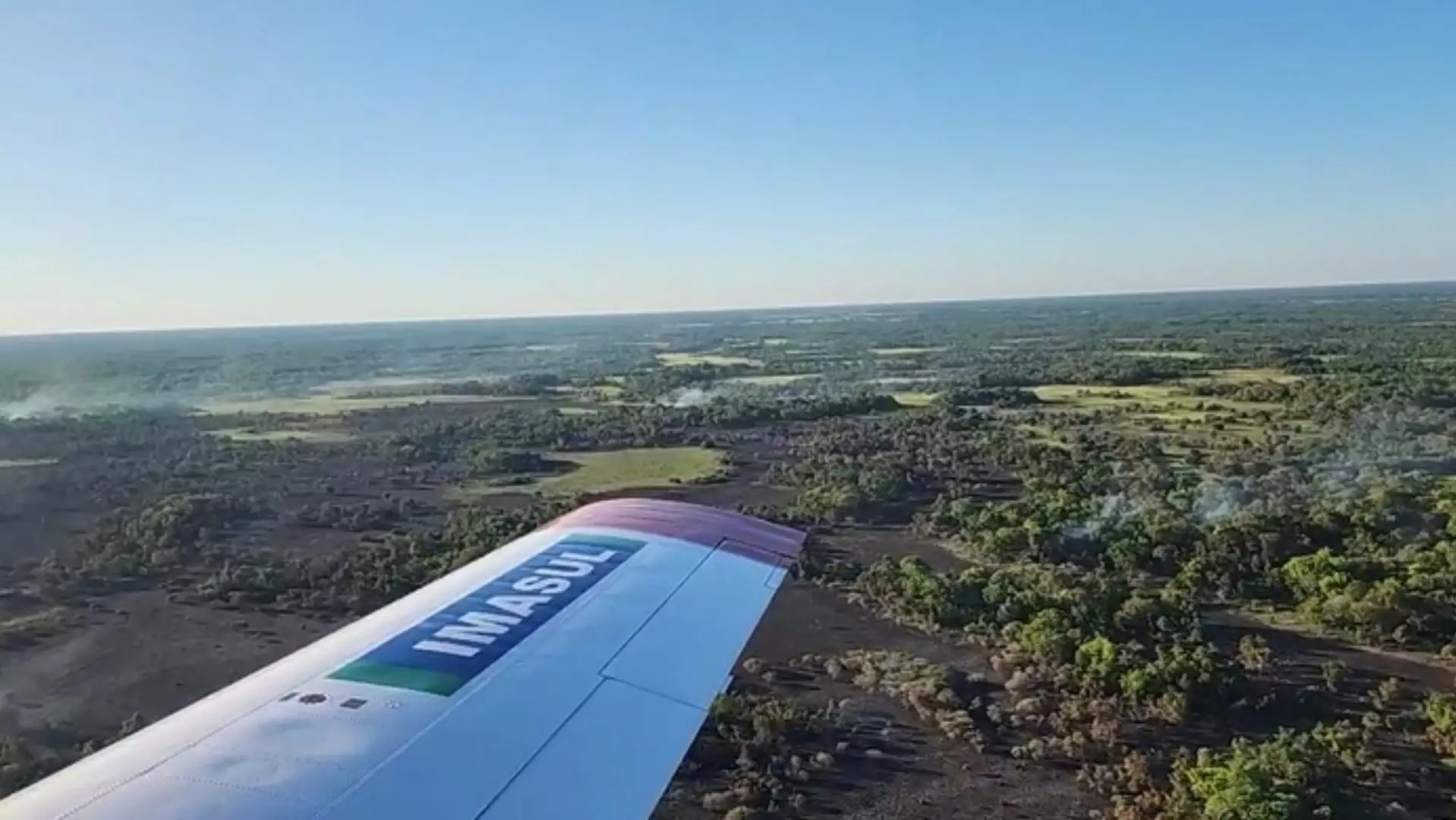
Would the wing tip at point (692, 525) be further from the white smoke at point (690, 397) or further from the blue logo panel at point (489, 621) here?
the white smoke at point (690, 397)

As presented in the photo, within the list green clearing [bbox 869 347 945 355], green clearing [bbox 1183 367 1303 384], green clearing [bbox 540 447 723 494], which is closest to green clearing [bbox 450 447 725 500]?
green clearing [bbox 540 447 723 494]

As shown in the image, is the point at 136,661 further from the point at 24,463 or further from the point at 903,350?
the point at 903,350

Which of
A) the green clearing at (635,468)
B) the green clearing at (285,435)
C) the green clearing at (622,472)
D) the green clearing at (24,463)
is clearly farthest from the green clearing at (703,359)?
the green clearing at (24,463)

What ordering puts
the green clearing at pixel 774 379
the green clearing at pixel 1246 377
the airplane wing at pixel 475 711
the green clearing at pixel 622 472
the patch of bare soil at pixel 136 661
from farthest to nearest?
the green clearing at pixel 774 379, the green clearing at pixel 1246 377, the green clearing at pixel 622 472, the patch of bare soil at pixel 136 661, the airplane wing at pixel 475 711

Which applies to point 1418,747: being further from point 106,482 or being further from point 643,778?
point 106,482

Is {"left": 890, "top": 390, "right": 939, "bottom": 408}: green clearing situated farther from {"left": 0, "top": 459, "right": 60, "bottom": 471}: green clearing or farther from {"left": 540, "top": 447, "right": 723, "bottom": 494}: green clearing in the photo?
{"left": 0, "top": 459, "right": 60, "bottom": 471}: green clearing

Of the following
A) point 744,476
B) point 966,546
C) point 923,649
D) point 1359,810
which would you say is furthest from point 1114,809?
point 744,476
